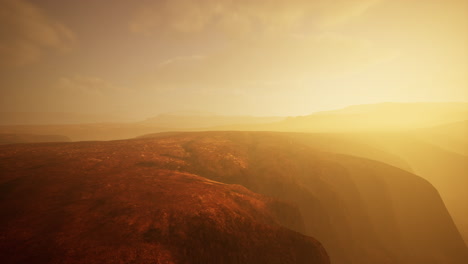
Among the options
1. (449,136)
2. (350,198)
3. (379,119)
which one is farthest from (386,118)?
(350,198)

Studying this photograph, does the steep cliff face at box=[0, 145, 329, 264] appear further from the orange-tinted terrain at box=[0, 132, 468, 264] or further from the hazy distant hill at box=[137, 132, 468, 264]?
the hazy distant hill at box=[137, 132, 468, 264]

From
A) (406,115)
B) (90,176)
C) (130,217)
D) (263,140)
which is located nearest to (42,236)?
(130,217)

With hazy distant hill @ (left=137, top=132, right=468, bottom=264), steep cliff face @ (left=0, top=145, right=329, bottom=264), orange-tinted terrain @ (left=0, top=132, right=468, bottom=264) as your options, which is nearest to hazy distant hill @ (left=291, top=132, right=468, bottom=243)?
hazy distant hill @ (left=137, top=132, right=468, bottom=264)

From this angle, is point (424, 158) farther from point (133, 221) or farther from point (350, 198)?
point (133, 221)

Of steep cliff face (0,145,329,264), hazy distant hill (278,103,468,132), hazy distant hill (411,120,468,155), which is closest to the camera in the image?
steep cliff face (0,145,329,264)

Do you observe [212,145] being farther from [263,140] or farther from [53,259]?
[53,259]
